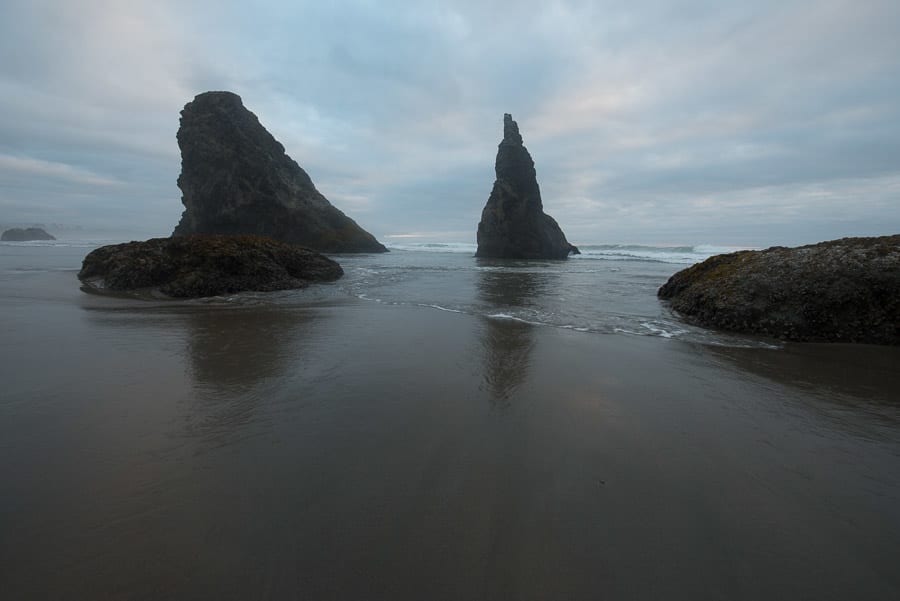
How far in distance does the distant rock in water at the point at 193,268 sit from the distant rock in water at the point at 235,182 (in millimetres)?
32920

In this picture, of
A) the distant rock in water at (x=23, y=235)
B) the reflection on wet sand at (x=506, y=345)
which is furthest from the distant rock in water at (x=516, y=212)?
the distant rock in water at (x=23, y=235)

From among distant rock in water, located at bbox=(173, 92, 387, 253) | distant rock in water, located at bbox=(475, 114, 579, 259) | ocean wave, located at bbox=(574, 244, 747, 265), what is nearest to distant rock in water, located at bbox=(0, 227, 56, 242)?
distant rock in water, located at bbox=(173, 92, 387, 253)

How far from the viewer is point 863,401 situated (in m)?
4.32

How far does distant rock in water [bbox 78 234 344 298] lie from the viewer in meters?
11.6

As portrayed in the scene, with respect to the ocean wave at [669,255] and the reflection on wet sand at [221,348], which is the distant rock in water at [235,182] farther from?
the reflection on wet sand at [221,348]

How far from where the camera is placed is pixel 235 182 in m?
43.6

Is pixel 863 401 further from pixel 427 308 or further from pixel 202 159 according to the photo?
pixel 202 159

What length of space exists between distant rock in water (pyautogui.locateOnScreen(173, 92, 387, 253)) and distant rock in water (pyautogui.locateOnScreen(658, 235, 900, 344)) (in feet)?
142

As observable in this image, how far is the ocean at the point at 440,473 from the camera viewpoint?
196 centimetres

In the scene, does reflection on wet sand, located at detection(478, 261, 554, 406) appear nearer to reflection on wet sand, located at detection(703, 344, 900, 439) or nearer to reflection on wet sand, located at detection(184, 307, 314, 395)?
reflection on wet sand, located at detection(184, 307, 314, 395)

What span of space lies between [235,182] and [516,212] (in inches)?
1256

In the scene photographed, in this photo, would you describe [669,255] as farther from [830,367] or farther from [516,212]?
[830,367]

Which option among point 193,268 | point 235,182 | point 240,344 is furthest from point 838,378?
point 235,182

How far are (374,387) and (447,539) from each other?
7.72ft
